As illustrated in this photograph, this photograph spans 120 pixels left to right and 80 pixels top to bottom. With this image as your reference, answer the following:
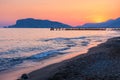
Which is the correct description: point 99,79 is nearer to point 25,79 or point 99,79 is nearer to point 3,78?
point 25,79

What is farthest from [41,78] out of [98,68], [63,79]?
[98,68]

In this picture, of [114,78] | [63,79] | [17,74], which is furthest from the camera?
[17,74]

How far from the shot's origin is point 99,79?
12172 mm

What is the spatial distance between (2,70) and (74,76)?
699cm

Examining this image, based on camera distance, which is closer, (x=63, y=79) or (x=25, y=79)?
(x=63, y=79)

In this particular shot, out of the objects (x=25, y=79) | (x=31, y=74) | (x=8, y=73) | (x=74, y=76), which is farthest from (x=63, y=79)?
(x=8, y=73)

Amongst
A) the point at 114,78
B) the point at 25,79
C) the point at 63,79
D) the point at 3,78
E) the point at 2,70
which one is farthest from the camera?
the point at 2,70

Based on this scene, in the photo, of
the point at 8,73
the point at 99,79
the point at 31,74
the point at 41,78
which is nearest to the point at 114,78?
the point at 99,79

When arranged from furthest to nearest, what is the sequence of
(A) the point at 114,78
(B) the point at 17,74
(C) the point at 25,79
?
1. (B) the point at 17,74
2. (C) the point at 25,79
3. (A) the point at 114,78

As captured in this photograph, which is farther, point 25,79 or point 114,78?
point 25,79

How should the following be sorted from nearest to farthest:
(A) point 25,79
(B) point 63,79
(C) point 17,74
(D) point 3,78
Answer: (B) point 63,79, (A) point 25,79, (D) point 3,78, (C) point 17,74

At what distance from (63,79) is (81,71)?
1888 mm

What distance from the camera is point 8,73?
17.2 m

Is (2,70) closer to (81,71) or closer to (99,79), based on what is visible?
(81,71)
